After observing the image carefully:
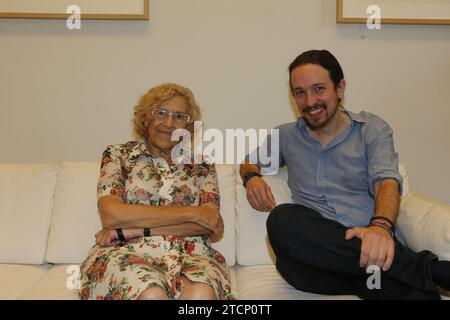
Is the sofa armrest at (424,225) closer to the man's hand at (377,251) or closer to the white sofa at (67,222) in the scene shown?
the white sofa at (67,222)

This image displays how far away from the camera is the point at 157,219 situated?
58.4 inches

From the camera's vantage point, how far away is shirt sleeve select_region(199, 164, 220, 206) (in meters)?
1.60

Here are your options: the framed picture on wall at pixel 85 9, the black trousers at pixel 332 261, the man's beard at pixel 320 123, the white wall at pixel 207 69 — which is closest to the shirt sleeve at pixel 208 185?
the black trousers at pixel 332 261

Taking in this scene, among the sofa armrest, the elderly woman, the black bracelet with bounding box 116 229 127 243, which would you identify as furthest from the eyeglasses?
the sofa armrest

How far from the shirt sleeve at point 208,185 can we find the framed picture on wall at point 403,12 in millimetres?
937

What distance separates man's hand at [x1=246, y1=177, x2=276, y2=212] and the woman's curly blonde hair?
0.98 ft

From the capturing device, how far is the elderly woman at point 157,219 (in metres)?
1.30

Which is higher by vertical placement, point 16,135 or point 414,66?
point 414,66

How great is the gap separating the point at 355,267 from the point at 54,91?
1528mm

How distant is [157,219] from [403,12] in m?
1.44

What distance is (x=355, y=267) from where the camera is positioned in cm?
131
